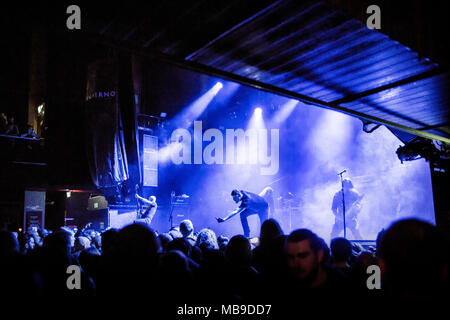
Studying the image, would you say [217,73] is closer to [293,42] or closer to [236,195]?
[293,42]

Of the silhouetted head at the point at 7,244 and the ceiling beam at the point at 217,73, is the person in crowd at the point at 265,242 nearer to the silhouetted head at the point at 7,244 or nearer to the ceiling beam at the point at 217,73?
the ceiling beam at the point at 217,73

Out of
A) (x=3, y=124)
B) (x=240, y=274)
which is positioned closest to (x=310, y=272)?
(x=240, y=274)

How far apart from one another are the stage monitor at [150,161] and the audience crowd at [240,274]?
13.8 metres

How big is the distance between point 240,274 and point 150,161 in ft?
48.8

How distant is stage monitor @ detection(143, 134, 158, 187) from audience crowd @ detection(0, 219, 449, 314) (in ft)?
45.3

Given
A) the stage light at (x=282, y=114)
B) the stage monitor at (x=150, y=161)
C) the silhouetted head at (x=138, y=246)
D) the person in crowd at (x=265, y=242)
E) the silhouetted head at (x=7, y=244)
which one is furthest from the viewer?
→ the stage light at (x=282, y=114)

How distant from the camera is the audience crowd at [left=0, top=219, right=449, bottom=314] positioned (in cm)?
166

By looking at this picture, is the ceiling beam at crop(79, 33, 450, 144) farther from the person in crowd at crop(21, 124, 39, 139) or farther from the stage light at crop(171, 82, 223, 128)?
the stage light at crop(171, 82, 223, 128)

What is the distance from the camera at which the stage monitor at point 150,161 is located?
17311 millimetres

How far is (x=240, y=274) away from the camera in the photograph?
335cm

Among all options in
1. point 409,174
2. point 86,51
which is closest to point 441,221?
point 409,174

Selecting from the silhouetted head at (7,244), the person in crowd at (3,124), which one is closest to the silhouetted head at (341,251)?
the silhouetted head at (7,244)

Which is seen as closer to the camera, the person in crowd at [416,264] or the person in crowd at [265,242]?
the person in crowd at [416,264]
